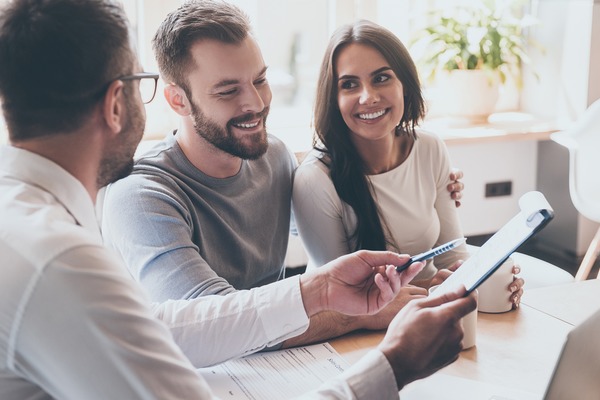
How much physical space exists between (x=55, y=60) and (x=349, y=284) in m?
0.68

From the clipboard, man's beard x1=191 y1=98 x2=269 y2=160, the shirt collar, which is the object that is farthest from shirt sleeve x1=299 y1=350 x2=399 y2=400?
man's beard x1=191 y1=98 x2=269 y2=160

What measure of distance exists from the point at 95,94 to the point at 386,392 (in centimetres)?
56

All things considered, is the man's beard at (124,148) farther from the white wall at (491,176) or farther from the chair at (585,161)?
the white wall at (491,176)

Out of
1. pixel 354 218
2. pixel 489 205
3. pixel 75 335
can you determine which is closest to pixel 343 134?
pixel 354 218

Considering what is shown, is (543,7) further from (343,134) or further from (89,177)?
(89,177)

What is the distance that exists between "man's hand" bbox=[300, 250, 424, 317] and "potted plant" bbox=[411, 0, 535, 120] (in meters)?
2.33

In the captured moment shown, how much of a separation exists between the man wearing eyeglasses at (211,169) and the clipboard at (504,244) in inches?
13.8

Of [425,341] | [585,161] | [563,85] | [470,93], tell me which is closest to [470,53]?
[470,93]

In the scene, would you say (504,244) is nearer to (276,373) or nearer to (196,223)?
(276,373)

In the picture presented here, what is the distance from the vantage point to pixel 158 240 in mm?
1474

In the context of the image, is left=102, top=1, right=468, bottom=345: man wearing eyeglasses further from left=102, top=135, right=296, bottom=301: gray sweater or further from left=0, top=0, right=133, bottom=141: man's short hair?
left=0, top=0, right=133, bottom=141: man's short hair

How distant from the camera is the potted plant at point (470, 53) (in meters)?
3.50

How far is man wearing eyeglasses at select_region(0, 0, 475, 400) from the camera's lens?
814 mm

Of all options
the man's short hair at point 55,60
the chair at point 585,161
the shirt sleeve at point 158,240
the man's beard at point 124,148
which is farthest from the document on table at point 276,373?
the chair at point 585,161
